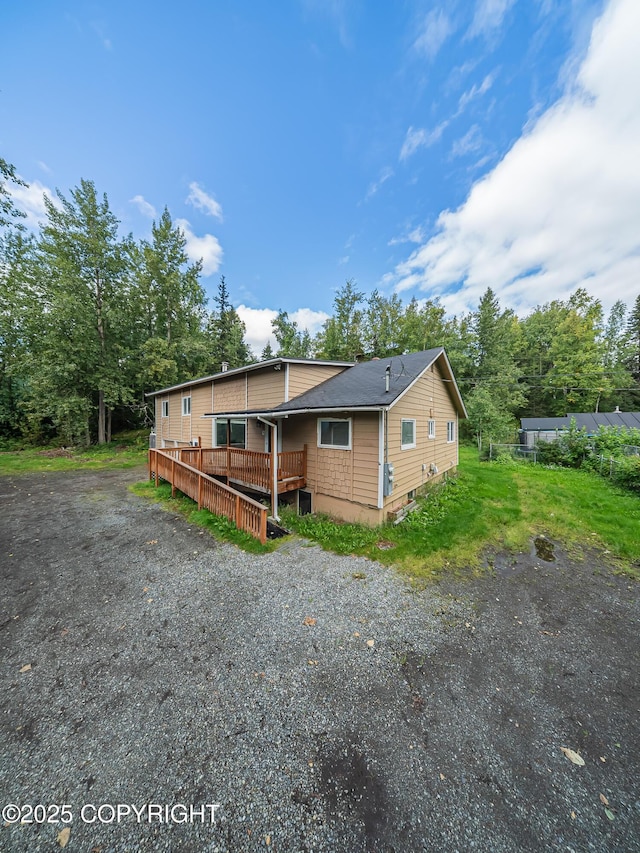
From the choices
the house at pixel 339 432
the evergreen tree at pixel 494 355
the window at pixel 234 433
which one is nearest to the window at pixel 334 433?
the house at pixel 339 432

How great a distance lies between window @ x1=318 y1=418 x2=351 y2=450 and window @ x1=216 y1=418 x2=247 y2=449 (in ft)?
13.0

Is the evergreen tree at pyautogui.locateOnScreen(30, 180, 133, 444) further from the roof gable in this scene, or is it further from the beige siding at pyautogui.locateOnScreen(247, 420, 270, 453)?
the roof gable

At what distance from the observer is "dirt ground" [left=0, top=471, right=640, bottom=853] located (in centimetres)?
204

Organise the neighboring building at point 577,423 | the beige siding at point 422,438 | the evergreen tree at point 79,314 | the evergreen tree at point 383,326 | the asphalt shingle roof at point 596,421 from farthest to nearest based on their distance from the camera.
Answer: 1. the evergreen tree at point 383,326
2. the neighboring building at point 577,423
3. the asphalt shingle roof at point 596,421
4. the evergreen tree at point 79,314
5. the beige siding at point 422,438

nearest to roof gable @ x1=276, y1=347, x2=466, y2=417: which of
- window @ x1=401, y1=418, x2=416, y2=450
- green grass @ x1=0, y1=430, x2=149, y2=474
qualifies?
window @ x1=401, y1=418, x2=416, y2=450

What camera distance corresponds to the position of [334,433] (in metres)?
7.65

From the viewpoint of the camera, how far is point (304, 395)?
918 cm

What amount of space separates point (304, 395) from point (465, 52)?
13196 millimetres

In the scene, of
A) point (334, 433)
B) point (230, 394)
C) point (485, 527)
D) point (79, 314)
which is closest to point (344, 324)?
point (230, 394)

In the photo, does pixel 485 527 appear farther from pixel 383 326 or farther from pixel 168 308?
pixel 168 308

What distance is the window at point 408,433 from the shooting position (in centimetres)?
785

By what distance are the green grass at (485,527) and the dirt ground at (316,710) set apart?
0.82 metres

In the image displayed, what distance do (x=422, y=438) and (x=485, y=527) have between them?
296 cm

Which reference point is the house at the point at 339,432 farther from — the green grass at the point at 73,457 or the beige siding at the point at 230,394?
the green grass at the point at 73,457
